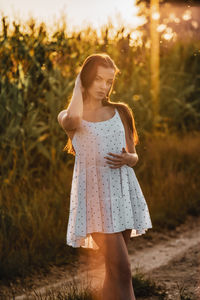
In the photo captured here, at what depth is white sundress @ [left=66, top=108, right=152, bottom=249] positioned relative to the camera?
2684 mm

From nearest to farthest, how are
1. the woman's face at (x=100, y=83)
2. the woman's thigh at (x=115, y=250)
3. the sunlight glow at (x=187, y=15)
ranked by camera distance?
the woman's thigh at (x=115, y=250) < the woman's face at (x=100, y=83) < the sunlight glow at (x=187, y=15)

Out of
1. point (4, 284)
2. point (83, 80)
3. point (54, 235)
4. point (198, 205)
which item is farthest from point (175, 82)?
point (83, 80)

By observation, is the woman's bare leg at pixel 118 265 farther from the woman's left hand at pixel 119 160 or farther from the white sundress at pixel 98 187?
the woman's left hand at pixel 119 160

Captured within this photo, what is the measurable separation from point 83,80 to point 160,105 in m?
6.14

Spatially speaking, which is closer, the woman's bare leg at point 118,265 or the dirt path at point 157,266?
the woman's bare leg at point 118,265

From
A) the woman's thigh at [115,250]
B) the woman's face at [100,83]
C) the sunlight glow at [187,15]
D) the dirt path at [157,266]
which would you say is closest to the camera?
the woman's thigh at [115,250]

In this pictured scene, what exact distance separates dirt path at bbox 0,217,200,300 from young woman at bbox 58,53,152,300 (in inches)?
36.6

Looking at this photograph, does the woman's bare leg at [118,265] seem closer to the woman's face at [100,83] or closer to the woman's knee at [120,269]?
the woman's knee at [120,269]

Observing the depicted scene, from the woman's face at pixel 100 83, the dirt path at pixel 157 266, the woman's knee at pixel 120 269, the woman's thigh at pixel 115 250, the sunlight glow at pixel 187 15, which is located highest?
the sunlight glow at pixel 187 15

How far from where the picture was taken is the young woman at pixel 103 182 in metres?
2.65

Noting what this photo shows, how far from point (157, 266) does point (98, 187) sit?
2.20 metres

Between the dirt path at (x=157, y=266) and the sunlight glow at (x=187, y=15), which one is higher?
the sunlight glow at (x=187, y=15)

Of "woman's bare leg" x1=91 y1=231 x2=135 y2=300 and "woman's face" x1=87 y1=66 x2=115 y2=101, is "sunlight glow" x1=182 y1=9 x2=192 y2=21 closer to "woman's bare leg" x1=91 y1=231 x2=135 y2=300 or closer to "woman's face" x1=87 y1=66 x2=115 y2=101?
"woman's face" x1=87 y1=66 x2=115 y2=101

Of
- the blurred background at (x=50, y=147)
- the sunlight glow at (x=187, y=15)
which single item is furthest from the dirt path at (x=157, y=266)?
the sunlight glow at (x=187, y=15)
